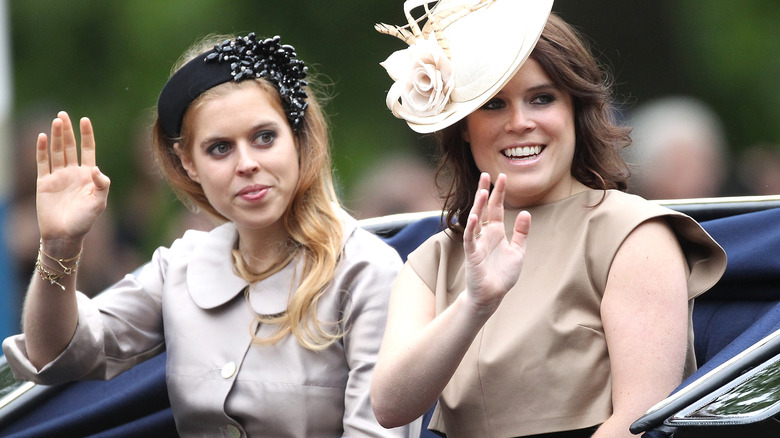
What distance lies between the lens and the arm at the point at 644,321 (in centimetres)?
221

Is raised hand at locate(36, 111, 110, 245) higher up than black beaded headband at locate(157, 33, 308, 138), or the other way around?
black beaded headband at locate(157, 33, 308, 138)

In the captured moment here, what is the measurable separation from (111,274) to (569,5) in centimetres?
295

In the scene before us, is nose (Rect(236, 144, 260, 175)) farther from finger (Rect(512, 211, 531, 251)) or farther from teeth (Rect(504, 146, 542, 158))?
finger (Rect(512, 211, 531, 251))

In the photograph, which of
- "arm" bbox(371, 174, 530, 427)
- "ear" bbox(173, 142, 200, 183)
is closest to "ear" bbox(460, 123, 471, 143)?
"arm" bbox(371, 174, 530, 427)

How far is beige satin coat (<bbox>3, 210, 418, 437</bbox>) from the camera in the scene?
2.79 m

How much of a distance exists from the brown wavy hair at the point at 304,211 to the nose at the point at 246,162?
0.51ft

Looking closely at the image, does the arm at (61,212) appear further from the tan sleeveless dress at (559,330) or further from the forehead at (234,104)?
the tan sleeveless dress at (559,330)

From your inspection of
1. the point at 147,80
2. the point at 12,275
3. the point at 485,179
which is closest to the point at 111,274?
the point at 12,275

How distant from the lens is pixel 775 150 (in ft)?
19.3

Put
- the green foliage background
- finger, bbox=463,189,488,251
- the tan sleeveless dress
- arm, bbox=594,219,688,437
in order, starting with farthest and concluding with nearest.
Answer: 1. the green foliage background
2. the tan sleeveless dress
3. arm, bbox=594,219,688,437
4. finger, bbox=463,189,488,251

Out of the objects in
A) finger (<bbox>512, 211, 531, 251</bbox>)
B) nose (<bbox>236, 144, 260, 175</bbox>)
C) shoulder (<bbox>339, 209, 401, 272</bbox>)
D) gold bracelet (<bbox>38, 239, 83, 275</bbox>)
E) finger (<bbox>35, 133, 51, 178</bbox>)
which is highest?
finger (<bbox>35, 133, 51, 178</bbox>)

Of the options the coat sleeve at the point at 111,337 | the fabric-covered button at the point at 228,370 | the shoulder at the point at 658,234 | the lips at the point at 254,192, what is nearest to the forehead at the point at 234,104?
the lips at the point at 254,192

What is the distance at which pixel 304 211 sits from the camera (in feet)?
9.81

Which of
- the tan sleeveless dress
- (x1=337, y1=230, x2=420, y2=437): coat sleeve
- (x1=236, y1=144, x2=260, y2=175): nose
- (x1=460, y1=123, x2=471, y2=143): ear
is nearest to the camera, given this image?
the tan sleeveless dress
